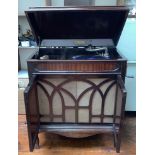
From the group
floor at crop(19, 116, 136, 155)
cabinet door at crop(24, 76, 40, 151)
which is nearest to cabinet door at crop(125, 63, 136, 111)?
floor at crop(19, 116, 136, 155)

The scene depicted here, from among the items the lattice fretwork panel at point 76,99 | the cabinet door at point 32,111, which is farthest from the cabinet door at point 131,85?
the cabinet door at point 32,111

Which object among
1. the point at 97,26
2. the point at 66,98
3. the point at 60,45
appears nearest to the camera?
the point at 66,98

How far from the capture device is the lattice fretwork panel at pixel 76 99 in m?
1.42

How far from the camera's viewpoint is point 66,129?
1516 millimetres

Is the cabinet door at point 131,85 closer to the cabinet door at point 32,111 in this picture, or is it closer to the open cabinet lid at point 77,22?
the open cabinet lid at point 77,22

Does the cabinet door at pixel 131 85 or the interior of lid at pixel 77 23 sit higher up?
the interior of lid at pixel 77 23

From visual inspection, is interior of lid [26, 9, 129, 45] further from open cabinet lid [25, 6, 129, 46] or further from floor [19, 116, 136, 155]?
floor [19, 116, 136, 155]

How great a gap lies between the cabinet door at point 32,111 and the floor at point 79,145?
18 centimetres

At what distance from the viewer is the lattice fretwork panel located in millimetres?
1422

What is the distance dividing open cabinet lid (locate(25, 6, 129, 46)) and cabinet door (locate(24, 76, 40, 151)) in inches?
17.8
